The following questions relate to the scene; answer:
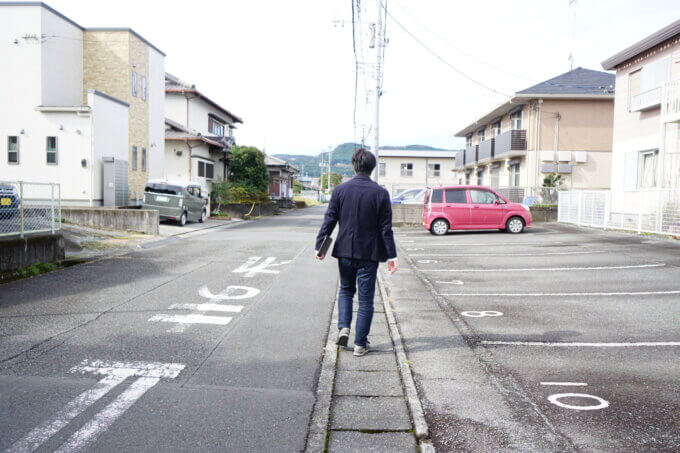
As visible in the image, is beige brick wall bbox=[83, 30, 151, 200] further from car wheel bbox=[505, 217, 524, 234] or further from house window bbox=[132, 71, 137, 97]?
car wheel bbox=[505, 217, 524, 234]

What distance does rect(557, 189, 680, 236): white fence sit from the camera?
46.9ft

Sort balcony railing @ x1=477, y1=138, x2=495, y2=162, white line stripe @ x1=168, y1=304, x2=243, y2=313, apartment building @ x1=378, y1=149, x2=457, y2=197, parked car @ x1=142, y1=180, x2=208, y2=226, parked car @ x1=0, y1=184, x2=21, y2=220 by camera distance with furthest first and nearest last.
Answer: apartment building @ x1=378, y1=149, x2=457, y2=197 → balcony railing @ x1=477, y1=138, x2=495, y2=162 → parked car @ x1=142, y1=180, x2=208, y2=226 → parked car @ x1=0, y1=184, x2=21, y2=220 → white line stripe @ x1=168, y1=304, x2=243, y2=313

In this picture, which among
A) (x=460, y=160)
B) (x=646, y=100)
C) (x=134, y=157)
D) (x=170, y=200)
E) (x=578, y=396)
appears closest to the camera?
(x=578, y=396)

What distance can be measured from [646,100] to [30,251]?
18121 millimetres

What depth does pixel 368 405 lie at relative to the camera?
3898mm

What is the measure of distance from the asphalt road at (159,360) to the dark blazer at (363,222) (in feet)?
3.48

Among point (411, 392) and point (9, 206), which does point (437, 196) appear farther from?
point (411, 392)

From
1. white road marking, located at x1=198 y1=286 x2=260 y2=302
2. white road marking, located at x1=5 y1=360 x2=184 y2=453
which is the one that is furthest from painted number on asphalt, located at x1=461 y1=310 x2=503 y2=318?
white road marking, located at x1=5 y1=360 x2=184 y2=453

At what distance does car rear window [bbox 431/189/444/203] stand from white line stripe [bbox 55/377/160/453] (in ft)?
51.2

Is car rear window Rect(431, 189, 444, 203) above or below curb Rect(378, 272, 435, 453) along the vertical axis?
above

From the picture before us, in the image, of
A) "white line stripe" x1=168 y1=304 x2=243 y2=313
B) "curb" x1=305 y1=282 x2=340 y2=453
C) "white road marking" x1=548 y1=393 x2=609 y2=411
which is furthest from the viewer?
"white line stripe" x1=168 y1=304 x2=243 y2=313

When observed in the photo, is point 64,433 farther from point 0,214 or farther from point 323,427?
point 0,214

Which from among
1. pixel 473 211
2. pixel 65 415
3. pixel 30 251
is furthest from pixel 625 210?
pixel 65 415

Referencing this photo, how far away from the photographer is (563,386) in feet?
14.2
